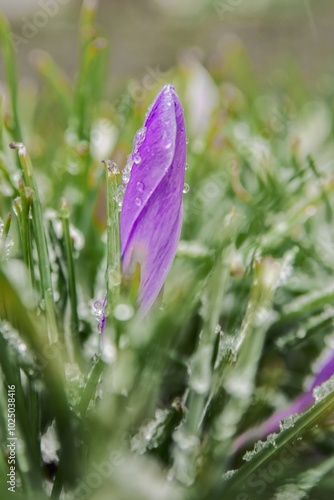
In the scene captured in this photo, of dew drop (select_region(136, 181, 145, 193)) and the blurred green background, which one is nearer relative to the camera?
dew drop (select_region(136, 181, 145, 193))

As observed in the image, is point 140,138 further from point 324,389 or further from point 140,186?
point 324,389

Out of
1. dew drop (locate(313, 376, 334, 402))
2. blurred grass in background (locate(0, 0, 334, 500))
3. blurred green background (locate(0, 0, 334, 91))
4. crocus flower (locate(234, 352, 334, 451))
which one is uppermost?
blurred green background (locate(0, 0, 334, 91))

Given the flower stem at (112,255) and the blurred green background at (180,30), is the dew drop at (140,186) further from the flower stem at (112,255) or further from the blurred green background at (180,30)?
the blurred green background at (180,30)

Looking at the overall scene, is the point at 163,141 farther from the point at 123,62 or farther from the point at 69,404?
the point at 123,62

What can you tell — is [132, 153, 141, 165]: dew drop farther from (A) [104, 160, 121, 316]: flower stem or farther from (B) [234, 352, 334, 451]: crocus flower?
(B) [234, 352, 334, 451]: crocus flower

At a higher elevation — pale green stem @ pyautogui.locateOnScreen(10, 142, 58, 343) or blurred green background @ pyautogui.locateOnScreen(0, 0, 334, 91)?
blurred green background @ pyautogui.locateOnScreen(0, 0, 334, 91)

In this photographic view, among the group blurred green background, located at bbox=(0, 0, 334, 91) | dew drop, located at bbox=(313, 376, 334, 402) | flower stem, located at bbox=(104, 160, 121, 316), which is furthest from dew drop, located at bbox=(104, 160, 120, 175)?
blurred green background, located at bbox=(0, 0, 334, 91)

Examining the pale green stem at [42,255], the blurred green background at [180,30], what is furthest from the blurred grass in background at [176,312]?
the blurred green background at [180,30]
